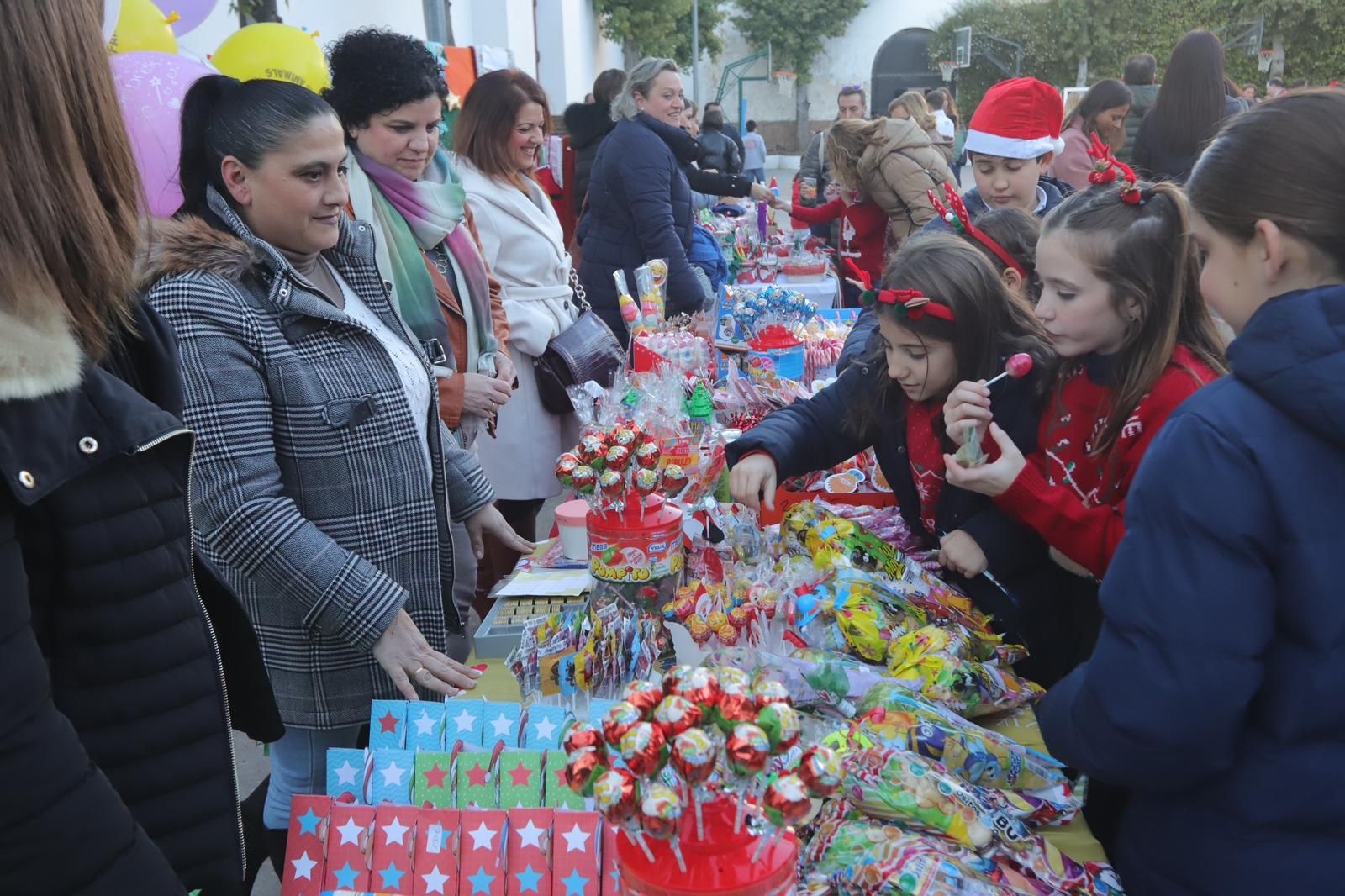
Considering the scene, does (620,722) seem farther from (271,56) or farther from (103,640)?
(271,56)

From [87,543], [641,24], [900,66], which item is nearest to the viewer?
[87,543]

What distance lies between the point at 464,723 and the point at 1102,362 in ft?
4.92

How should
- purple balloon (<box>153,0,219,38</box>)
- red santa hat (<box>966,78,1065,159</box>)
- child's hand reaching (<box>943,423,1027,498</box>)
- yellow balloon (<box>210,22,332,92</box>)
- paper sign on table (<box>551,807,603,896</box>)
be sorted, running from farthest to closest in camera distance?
purple balloon (<box>153,0,219,38</box>) < red santa hat (<box>966,78,1065,159</box>) < yellow balloon (<box>210,22,332,92</box>) < child's hand reaching (<box>943,423,1027,498</box>) < paper sign on table (<box>551,807,603,896</box>)

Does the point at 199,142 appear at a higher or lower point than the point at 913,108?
higher

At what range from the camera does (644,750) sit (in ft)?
3.47

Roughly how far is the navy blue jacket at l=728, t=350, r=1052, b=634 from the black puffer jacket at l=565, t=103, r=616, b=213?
4748mm

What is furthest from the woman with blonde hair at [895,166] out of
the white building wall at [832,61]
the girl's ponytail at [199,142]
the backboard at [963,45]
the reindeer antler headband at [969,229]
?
the white building wall at [832,61]

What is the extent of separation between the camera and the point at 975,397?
1.98 meters

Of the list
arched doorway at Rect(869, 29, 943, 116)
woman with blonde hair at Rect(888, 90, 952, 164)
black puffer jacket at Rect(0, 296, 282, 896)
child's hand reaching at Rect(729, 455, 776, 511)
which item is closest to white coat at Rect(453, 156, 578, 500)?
child's hand reaching at Rect(729, 455, 776, 511)

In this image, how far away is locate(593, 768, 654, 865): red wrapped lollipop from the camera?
3.41 ft

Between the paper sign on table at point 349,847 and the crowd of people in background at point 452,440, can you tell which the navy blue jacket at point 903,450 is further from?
the paper sign on table at point 349,847

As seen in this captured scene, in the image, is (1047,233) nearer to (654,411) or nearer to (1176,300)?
(1176,300)

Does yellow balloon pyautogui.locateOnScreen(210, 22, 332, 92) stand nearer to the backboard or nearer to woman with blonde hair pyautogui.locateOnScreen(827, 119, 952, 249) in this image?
woman with blonde hair pyautogui.locateOnScreen(827, 119, 952, 249)

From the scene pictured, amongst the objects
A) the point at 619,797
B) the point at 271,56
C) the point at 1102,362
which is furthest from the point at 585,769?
the point at 271,56
